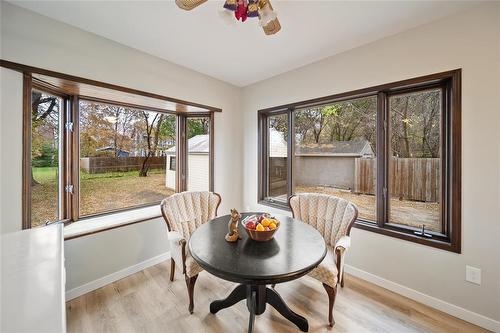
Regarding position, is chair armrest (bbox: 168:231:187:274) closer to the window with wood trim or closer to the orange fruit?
the orange fruit

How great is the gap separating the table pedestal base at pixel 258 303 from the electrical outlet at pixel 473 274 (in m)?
1.41

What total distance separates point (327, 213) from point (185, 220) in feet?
5.02

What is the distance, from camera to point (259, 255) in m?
1.35

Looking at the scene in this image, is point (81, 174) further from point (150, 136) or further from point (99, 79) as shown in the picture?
point (99, 79)

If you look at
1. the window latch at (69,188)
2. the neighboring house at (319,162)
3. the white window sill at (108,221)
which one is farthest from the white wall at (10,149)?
the neighboring house at (319,162)

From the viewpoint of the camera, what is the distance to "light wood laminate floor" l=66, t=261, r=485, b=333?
1646 millimetres

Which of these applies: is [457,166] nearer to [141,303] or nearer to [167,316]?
[167,316]

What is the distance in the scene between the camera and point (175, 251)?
1.92 meters

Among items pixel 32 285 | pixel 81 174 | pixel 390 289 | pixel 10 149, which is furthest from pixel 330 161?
pixel 10 149

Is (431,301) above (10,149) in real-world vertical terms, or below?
below

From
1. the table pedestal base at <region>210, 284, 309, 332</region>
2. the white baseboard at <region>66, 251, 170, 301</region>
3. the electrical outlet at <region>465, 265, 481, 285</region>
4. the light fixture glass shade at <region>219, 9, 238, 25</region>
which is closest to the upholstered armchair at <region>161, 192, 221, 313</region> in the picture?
the table pedestal base at <region>210, 284, 309, 332</region>

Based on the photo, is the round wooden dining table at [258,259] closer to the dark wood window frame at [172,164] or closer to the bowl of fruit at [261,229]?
the bowl of fruit at [261,229]

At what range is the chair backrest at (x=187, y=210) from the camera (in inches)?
81.8

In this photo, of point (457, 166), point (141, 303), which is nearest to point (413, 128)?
point (457, 166)
